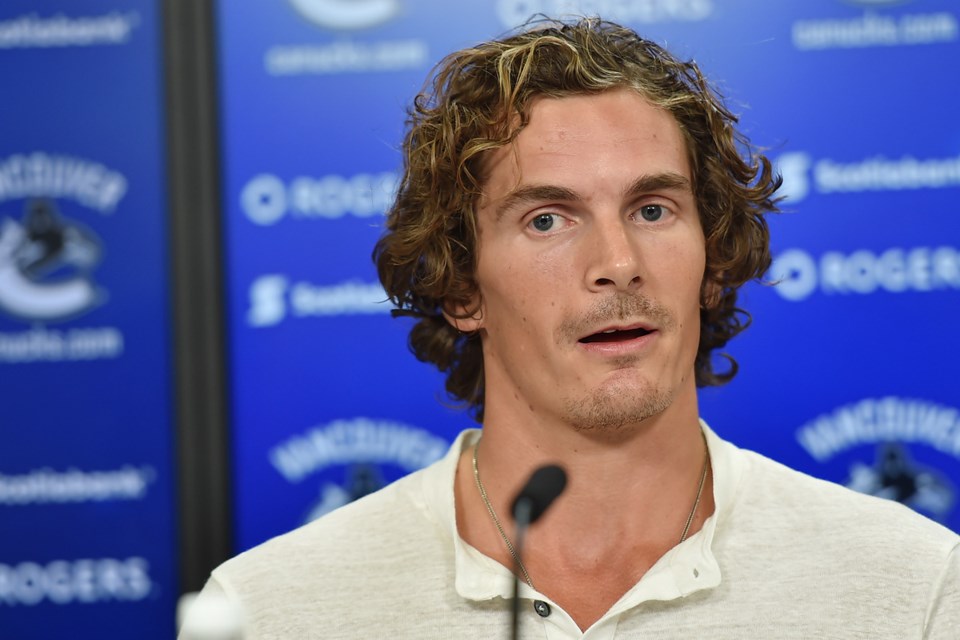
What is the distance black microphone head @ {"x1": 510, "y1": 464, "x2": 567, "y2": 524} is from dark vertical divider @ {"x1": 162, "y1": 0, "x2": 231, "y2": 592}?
6.17 feet

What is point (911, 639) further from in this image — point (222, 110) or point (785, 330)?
point (222, 110)

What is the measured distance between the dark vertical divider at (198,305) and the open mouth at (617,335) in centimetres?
142

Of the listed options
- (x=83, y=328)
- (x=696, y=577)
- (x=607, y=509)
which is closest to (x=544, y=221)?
(x=607, y=509)

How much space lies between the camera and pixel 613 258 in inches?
74.1

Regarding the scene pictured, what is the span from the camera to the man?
6.21 ft

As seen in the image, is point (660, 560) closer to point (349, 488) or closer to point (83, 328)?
point (349, 488)

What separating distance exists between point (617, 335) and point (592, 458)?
20 centimetres

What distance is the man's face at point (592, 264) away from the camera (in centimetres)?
190

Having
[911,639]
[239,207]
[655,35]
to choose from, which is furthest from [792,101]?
[911,639]

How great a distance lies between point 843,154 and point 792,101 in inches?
7.0

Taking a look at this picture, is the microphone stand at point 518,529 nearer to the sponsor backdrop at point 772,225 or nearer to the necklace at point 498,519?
the necklace at point 498,519

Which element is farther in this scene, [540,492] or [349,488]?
[349,488]

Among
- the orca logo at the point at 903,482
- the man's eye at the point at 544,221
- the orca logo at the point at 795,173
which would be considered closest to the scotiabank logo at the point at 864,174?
the orca logo at the point at 795,173

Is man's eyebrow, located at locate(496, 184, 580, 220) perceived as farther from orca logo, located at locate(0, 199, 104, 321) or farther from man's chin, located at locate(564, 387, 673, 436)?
orca logo, located at locate(0, 199, 104, 321)
